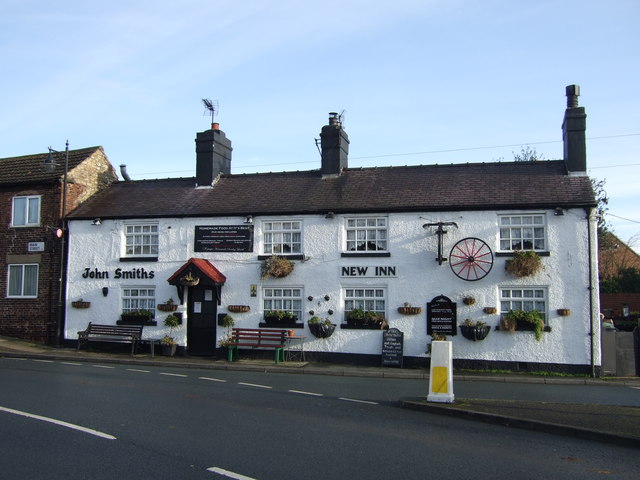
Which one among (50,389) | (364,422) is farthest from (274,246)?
(364,422)

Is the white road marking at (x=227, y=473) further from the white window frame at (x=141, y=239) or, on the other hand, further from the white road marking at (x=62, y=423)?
the white window frame at (x=141, y=239)

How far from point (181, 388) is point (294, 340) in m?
6.41

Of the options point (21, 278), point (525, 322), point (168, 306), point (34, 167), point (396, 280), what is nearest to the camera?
point (525, 322)

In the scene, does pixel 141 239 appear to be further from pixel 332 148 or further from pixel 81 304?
pixel 332 148

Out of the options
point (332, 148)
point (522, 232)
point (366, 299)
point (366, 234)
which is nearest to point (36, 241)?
point (332, 148)

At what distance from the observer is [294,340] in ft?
60.7

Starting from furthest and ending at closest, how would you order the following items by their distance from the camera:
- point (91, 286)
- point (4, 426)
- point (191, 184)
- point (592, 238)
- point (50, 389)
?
1. point (191, 184)
2. point (91, 286)
3. point (592, 238)
4. point (50, 389)
5. point (4, 426)

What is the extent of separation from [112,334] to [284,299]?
227 inches

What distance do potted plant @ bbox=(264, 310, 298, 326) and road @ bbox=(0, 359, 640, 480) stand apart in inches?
243

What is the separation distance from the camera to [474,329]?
55.1ft

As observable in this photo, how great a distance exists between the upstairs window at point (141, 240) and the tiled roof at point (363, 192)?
0.49 meters

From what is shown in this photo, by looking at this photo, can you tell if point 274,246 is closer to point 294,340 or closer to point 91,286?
point 294,340

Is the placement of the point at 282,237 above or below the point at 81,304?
above

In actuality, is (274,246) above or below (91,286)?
above
